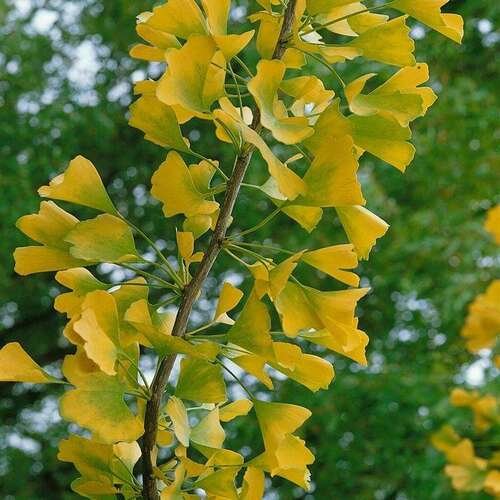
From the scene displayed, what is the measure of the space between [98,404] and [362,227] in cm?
13

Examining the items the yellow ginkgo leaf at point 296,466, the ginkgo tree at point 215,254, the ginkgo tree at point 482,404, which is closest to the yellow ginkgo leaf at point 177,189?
the ginkgo tree at point 215,254

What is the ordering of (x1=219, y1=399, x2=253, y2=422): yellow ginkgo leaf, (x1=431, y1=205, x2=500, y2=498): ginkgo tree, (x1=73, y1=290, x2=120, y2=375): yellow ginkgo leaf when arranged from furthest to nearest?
1. (x1=431, y1=205, x2=500, y2=498): ginkgo tree
2. (x1=219, y1=399, x2=253, y2=422): yellow ginkgo leaf
3. (x1=73, y1=290, x2=120, y2=375): yellow ginkgo leaf

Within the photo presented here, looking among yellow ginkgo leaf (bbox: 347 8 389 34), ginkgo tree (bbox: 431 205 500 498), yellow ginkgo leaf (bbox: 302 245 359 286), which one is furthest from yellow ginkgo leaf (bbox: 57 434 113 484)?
ginkgo tree (bbox: 431 205 500 498)

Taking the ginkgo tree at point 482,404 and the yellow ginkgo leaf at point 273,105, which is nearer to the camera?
the yellow ginkgo leaf at point 273,105

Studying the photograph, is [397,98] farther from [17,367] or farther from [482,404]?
[482,404]

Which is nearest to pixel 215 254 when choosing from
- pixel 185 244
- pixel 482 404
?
pixel 185 244

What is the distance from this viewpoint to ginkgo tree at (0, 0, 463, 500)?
1.05 feet

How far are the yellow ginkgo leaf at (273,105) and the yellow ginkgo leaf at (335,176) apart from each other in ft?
0.04

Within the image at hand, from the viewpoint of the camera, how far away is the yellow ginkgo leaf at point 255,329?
331 mm

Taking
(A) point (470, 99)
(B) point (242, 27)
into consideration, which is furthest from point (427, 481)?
(B) point (242, 27)

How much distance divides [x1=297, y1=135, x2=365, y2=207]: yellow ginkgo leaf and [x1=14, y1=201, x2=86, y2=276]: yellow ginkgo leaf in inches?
3.8

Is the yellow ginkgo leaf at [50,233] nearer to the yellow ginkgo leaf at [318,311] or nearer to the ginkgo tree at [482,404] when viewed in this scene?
the yellow ginkgo leaf at [318,311]

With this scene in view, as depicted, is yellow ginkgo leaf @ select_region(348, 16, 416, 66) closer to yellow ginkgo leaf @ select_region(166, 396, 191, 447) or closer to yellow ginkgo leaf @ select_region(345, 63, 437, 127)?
yellow ginkgo leaf @ select_region(345, 63, 437, 127)

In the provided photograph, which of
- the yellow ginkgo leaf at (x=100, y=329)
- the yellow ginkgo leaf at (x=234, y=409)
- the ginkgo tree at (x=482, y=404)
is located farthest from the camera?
the ginkgo tree at (x=482, y=404)
